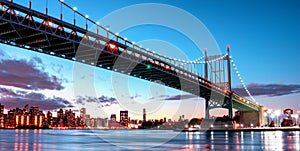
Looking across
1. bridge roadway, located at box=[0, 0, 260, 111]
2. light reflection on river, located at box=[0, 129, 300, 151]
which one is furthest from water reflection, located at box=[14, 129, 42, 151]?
bridge roadway, located at box=[0, 0, 260, 111]

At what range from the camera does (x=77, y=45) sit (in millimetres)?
42500

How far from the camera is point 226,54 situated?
97188 mm

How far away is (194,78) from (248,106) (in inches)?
1046

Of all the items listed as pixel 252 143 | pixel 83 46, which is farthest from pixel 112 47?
pixel 252 143

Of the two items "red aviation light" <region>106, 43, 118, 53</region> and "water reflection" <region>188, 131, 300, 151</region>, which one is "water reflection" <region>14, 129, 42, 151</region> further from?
"red aviation light" <region>106, 43, 118, 53</region>

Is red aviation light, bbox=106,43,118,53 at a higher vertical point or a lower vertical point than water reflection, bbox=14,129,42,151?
higher

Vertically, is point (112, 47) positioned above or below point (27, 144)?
above

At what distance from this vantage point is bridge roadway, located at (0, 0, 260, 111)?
117 ft

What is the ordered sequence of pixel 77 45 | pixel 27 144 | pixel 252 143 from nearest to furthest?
pixel 252 143
pixel 27 144
pixel 77 45

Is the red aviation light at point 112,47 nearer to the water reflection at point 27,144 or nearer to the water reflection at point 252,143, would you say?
the water reflection at point 27,144

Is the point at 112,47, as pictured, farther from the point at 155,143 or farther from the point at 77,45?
the point at 155,143

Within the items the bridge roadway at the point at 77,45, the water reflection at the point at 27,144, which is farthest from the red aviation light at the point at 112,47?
the water reflection at the point at 27,144

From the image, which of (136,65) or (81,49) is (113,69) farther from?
(81,49)

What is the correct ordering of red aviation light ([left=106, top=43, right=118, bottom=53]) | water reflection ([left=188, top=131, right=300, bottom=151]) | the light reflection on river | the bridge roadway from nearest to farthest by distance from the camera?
water reflection ([left=188, top=131, right=300, bottom=151]) → the light reflection on river → the bridge roadway → red aviation light ([left=106, top=43, right=118, bottom=53])
